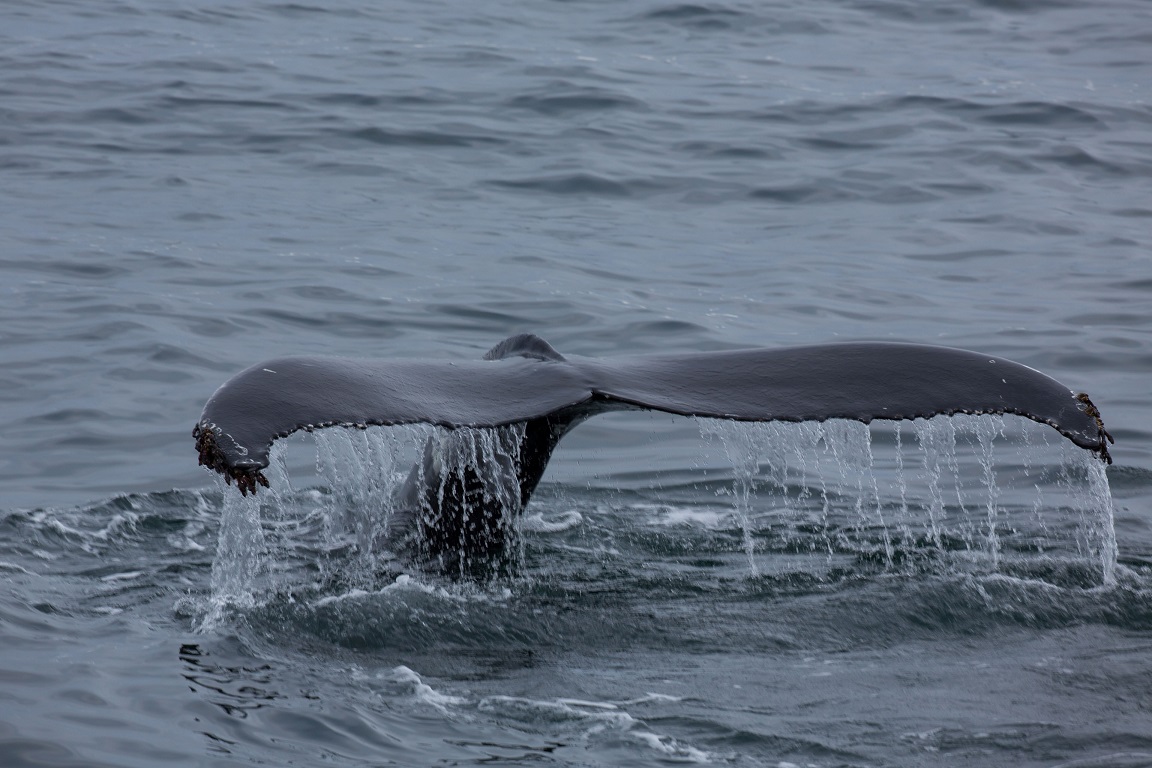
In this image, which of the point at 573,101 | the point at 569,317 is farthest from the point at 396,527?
the point at 573,101

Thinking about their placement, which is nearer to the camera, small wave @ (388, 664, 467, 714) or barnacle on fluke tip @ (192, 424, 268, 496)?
barnacle on fluke tip @ (192, 424, 268, 496)

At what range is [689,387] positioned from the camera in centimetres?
455

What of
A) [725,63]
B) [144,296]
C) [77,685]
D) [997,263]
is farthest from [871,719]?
[725,63]

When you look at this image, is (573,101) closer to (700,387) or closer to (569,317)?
(569,317)

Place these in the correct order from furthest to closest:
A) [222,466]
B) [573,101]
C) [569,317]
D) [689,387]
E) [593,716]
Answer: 1. [573,101]
2. [569,317]
3. [689,387]
4. [593,716]
5. [222,466]

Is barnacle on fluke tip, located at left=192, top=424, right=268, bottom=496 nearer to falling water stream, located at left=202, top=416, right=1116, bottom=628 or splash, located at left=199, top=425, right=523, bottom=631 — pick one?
falling water stream, located at left=202, top=416, right=1116, bottom=628

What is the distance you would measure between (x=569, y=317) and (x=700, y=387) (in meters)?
5.81

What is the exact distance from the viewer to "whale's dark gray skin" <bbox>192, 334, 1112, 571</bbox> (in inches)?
161

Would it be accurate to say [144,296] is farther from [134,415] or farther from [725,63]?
[725,63]

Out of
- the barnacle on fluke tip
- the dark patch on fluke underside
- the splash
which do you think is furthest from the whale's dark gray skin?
the splash

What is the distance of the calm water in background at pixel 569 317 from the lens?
4344 millimetres

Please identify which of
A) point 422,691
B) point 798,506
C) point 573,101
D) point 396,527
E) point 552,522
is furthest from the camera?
point 573,101

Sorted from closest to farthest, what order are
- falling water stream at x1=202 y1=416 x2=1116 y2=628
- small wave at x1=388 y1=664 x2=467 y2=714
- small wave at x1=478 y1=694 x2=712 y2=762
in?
small wave at x1=478 y1=694 x2=712 y2=762
small wave at x1=388 y1=664 x2=467 y2=714
falling water stream at x1=202 y1=416 x2=1116 y2=628

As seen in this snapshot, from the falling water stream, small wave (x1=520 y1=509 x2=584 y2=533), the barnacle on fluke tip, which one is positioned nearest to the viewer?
the barnacle on fluke tip
